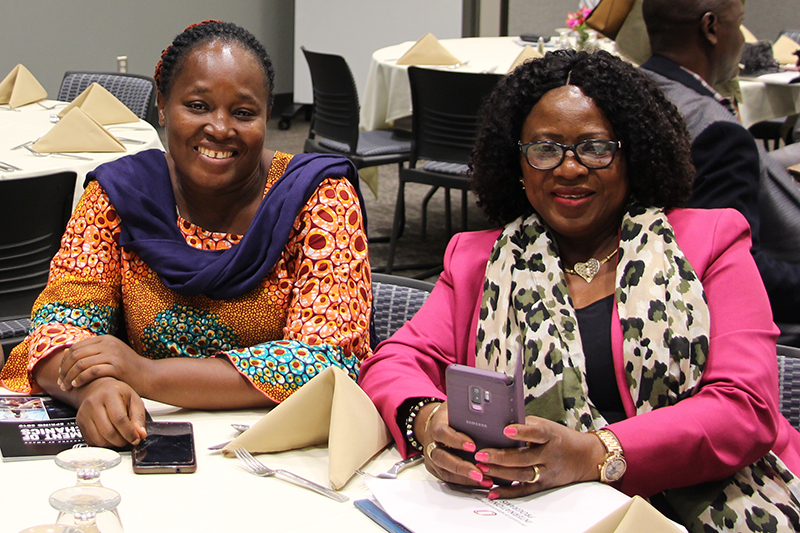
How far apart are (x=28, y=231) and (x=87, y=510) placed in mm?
1952

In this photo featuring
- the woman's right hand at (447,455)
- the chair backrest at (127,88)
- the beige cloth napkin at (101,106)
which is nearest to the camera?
the woman's right hand at (447,455)

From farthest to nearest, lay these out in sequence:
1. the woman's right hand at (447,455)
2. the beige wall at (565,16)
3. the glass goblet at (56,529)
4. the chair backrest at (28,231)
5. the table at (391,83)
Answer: the beige wall at (565,16) → the table at (391,83) → the chair backrest at (28,231) → the woman's right hand at (447,455) → the glass goblet at (56,529)

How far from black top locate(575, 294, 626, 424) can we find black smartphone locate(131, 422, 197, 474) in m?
0.73

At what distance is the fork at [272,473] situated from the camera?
1154 mm

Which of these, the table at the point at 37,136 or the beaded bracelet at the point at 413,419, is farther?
the table at the point at 37,136

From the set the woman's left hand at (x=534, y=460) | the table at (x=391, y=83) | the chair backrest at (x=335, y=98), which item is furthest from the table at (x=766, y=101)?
the woman's left hand at (x=534, y=460)

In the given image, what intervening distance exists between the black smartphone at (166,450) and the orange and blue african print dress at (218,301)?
0.33 meters

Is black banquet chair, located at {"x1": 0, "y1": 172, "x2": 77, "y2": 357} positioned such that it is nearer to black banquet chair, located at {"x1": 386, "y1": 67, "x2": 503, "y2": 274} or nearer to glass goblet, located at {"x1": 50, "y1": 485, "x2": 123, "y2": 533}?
glass goblet, located at {"x1": 50, "y1": 485, "x2": 123, "y2": 533}

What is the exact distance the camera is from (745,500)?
1.37m

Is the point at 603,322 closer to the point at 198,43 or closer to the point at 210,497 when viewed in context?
the point at 210,497

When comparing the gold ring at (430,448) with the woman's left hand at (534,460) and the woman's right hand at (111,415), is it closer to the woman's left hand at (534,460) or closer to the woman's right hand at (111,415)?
the woman's left hand at (534,460)

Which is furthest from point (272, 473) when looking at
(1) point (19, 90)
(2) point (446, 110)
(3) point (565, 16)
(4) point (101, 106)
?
(3) point (565, 16)

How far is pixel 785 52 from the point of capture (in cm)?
567

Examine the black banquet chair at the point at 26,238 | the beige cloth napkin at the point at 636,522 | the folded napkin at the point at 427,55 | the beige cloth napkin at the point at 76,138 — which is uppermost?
the folded napkin at the point at 427,55
